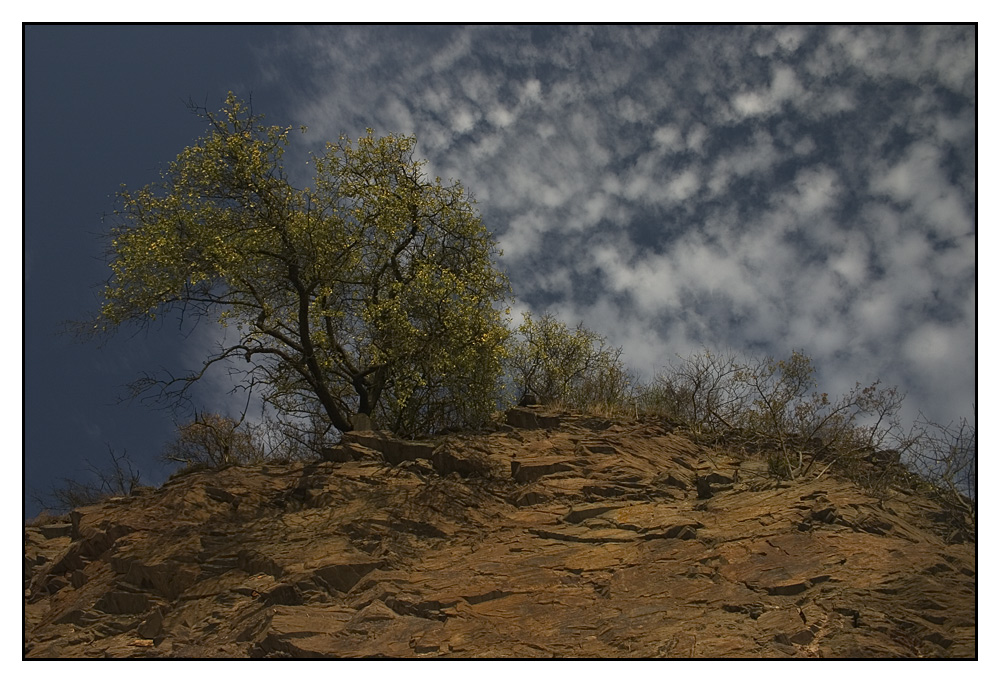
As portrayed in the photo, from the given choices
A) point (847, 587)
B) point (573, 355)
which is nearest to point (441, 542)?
point (847, 587)

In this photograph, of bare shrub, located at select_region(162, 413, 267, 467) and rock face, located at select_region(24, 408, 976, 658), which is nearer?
rock face, located at select_region(24, 408, 976, 658)

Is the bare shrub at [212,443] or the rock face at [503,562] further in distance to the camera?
the bare shrub at [212,443]

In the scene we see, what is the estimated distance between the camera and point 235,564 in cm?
1352

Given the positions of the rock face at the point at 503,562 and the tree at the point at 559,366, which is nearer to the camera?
the rock face at the point at 503,562

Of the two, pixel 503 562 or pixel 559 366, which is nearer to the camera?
pixel 503 562

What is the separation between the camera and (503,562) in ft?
40.6

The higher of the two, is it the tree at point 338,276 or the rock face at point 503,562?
the tree at point 338,276

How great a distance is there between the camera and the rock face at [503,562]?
10078 millimetres

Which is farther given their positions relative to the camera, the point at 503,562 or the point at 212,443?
the point at 212,443

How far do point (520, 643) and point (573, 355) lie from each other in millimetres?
16536

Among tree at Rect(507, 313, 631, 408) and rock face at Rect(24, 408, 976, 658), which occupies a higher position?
tree at Rect(507, 313, 631, 408)

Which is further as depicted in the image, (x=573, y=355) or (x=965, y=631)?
(x=573, y=355)

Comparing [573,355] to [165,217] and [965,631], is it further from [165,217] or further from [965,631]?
[965,631]

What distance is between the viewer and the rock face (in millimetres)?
10078
